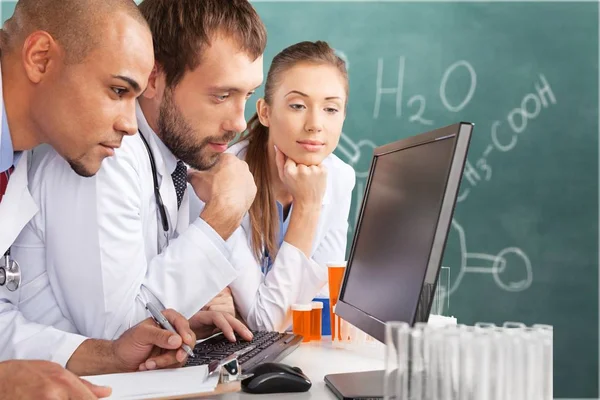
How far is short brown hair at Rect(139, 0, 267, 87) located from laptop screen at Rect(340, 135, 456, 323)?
1.90ft

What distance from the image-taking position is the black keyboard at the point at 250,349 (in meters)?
1.30

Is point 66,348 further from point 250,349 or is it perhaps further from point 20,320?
point 250,349

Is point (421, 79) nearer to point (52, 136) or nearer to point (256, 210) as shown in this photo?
point (256, 210)

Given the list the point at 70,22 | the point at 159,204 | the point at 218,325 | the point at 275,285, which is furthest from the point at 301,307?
the point at 70,22

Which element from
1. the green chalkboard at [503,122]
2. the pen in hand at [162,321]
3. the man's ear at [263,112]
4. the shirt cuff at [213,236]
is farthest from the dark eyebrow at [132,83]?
the green chalkboard at [503,122]

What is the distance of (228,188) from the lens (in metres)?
1.79

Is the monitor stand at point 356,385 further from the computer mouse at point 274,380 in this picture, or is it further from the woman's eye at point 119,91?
the woman's eye at point 119,91

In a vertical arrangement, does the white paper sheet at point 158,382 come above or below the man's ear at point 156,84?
below

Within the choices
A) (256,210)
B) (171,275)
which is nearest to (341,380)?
(171,275)

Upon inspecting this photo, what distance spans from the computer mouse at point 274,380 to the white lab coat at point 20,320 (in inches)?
15.0

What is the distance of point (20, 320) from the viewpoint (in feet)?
4.43

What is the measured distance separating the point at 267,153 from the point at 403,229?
1.28 meters

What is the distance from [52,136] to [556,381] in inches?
116

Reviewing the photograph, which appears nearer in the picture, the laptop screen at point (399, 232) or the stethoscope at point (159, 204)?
the laptop screen at point (399, 232)
